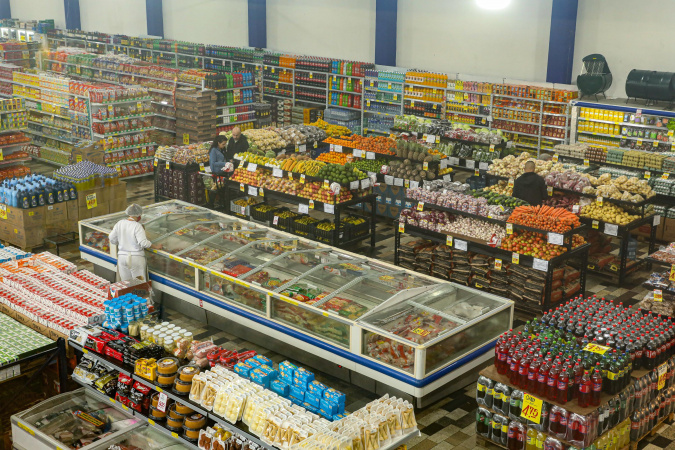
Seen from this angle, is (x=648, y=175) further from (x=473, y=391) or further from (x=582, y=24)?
(x=473, y=391)

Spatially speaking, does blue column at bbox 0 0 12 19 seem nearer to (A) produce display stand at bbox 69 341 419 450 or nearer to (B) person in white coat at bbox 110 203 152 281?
(B) person in white coat at bbox 110 203 152 281

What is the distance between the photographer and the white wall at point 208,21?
79.7ft

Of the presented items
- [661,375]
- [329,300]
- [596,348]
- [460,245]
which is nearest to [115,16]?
[460,245]

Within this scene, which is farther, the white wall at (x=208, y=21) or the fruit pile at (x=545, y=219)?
the white wall at (x=208, y=21)

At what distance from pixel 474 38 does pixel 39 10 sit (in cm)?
2149

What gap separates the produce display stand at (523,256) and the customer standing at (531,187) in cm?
112

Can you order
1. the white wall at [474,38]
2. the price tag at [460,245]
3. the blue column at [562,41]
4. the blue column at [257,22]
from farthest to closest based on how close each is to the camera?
the blue column at [257,22], the white wall at [474,38], the blue column at [562,41], the price tag at [460,245]

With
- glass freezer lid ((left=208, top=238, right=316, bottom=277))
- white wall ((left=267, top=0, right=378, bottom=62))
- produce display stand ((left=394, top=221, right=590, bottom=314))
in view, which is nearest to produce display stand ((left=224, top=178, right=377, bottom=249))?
produce display stand ((left=394, top=221, right=590, bottom=314))

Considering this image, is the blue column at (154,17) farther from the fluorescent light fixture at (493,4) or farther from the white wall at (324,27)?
the fluorescent light fixture at (493,4)

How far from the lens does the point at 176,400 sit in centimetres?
608

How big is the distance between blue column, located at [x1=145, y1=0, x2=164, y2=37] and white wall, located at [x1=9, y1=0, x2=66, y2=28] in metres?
6.03

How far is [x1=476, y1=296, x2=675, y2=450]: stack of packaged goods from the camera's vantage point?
6281 millimetres

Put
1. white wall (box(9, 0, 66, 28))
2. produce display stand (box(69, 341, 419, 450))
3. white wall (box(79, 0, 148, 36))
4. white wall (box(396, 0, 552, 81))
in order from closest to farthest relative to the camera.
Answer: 1. produce display stand (box(69, 341, 419, 450))
2. white wall (box(396, 0, 552, 81))
3. white wall (box(79, 0, 148, 36))
4. white wall (box(9, 0, 66, 28))

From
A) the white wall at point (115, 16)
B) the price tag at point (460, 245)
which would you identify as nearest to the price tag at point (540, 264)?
the price tag at point (460, 245)
